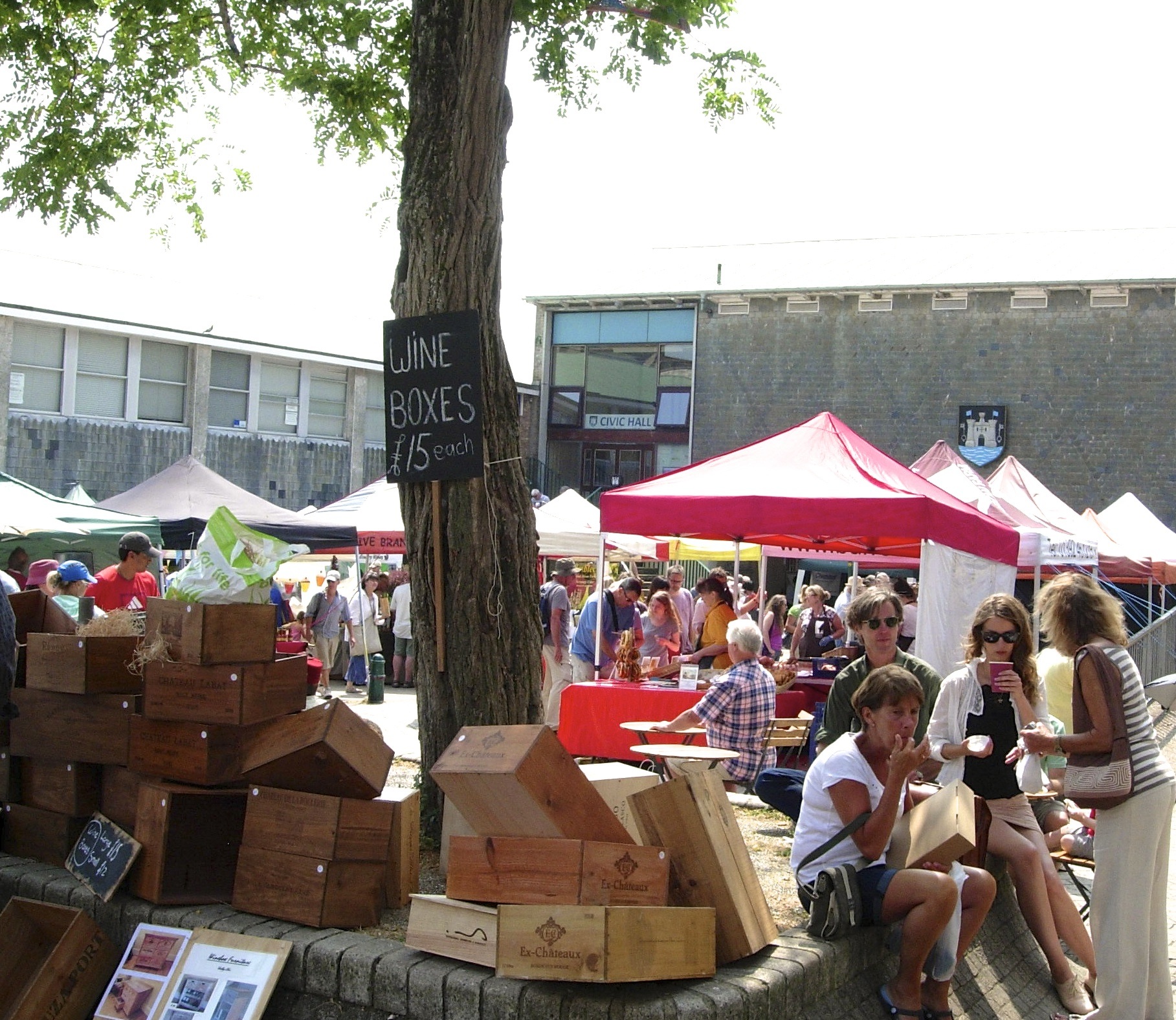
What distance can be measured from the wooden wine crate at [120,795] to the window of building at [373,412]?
26.0m

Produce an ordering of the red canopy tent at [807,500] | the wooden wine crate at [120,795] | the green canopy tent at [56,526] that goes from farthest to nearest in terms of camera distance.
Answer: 1. the green canopy tent at [56,526]
2. the red canopy tent at [807,500]
3. the wooden wine crate at [120,795]

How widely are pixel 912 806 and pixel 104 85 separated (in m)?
7.54

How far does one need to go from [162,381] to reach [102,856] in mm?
23346

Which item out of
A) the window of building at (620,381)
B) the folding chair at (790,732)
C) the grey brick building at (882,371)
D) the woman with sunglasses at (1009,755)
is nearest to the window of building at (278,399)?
the grey brick building at (882,371)

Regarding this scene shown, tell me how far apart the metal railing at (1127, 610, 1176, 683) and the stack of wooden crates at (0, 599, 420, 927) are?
1283 cm

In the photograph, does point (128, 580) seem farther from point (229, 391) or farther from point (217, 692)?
point (229, 391)

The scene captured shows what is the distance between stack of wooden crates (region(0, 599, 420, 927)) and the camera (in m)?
5.04

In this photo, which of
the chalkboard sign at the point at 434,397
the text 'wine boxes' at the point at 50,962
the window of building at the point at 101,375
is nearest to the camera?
the text 'wine boxes' at the point at 50,962

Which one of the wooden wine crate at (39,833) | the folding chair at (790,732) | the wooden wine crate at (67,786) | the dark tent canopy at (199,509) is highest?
the dark tent canopy at (199,509)

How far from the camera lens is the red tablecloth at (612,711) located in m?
10.0

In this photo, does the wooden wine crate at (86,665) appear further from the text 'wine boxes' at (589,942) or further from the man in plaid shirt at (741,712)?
the man in plaid shirt at (741,712)

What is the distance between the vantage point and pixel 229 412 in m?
28.8

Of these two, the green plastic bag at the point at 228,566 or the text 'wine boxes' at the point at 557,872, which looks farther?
the green plastic bag at the point at 228,566

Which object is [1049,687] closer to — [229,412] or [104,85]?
[104,85]
